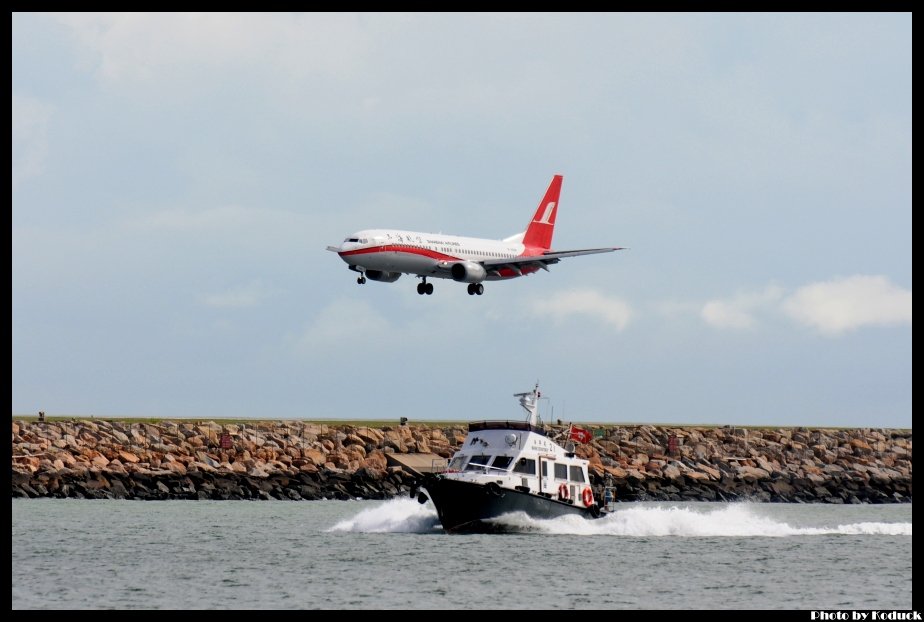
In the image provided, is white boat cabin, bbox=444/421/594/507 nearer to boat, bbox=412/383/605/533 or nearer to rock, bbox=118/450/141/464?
boat, bbox=412/383/605/533

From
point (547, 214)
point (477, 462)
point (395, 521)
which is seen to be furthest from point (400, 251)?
point (547, 214)

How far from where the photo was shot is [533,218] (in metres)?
85.1

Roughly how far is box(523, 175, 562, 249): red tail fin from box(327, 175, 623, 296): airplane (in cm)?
304

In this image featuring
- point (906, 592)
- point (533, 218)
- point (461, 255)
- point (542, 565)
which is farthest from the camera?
point (533, 218)

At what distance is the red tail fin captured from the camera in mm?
84875

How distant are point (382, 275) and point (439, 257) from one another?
3.39 meters

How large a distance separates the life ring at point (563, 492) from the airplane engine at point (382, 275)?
22.6m

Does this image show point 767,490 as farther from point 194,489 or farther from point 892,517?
point 194,489

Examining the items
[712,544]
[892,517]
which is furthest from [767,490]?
[712,544]

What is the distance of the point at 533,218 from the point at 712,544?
4171 cm

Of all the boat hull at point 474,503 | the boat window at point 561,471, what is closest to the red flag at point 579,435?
the boat window at point 561,471

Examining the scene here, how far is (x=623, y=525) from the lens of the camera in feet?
158

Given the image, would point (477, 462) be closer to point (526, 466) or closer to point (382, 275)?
point (526, 466)

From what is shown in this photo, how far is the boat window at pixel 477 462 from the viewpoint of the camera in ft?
146
